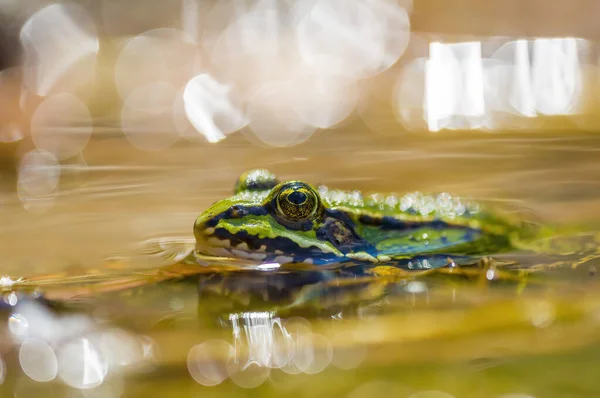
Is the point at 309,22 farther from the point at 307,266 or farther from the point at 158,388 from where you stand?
the point at 158,388

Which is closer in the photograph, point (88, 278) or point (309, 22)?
point (88, 278)

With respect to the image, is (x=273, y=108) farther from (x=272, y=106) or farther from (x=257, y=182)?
(x=257, y=182)

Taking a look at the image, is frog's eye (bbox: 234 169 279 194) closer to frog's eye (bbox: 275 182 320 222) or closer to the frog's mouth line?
frog's eye (bbox: 275 182 320 222)

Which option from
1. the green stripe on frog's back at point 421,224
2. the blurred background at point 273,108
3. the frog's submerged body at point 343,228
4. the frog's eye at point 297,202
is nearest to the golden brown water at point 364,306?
the blurred background at point 273,108

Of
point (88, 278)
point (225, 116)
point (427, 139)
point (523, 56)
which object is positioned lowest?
point (88, 278)

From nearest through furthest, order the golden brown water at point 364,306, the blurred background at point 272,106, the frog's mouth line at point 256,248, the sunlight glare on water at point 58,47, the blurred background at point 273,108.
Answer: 1. the golden brown water at point 364,306
2. the frog's mouth line at point 256,248
3. the blurred background at point 273,108
4. the blurred background at point 272,106
5. the sunlight glare on water at point 58,47

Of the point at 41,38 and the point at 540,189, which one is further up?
the point at 41,38

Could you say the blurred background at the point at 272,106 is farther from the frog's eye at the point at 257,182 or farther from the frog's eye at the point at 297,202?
the frog's eye at the point at 297,202

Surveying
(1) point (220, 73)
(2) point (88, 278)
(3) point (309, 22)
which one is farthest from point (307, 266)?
(3) point (309, 22)
